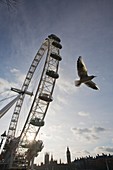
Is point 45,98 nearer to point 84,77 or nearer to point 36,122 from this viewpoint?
point 36,122

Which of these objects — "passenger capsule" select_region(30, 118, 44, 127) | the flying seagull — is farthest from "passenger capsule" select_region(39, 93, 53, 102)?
the flying seagull

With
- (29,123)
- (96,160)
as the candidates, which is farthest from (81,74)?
(96,160)

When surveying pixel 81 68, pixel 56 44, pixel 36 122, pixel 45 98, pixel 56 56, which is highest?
pixel 56 44

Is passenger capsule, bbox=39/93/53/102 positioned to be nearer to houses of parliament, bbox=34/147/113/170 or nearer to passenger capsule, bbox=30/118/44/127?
passenger capsule, bbox=30/118/44/127

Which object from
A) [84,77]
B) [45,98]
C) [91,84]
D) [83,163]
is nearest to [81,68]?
[84,77]

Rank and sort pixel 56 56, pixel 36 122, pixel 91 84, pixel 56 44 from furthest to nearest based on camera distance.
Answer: pixel 56 44 → pixel 56 56 → pixel 36 122 → pixel 91 84

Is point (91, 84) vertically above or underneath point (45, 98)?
underneath

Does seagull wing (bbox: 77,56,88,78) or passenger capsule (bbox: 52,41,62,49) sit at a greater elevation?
passenger capsule (bbox: 52,41,62,49)

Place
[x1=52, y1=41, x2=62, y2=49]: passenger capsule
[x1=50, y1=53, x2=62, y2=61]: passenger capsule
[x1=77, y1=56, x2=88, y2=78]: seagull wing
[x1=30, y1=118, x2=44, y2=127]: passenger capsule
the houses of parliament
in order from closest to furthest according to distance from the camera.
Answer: [x1=77, y1=56, x2=88, y2=78]: seagull wing
[x1=30, y1=118, x2=44, y2=127]: passenger capsule
[x1=50, y1=53, x2=62, y2=61]: passenger capsule
[x1=52, y1=41, x2=62, y2=49]: passenger capsule
the houses of parliament

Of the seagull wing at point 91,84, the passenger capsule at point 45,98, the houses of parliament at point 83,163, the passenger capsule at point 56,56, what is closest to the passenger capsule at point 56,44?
the passenger capsule at point 56,56

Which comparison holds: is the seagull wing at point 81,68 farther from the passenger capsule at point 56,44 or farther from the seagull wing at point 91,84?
the passenger capsule at point 56,44

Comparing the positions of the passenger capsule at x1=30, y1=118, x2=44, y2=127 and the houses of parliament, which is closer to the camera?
the passenger capsule at x1=30, y1=118, x2=44, y2=127

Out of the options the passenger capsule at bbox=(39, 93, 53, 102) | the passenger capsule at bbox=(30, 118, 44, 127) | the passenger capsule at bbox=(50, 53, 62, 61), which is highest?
the passenger capsule at bbox=(50, 53, 62, 61)

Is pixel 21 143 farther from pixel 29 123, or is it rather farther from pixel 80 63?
pixel 80 63
